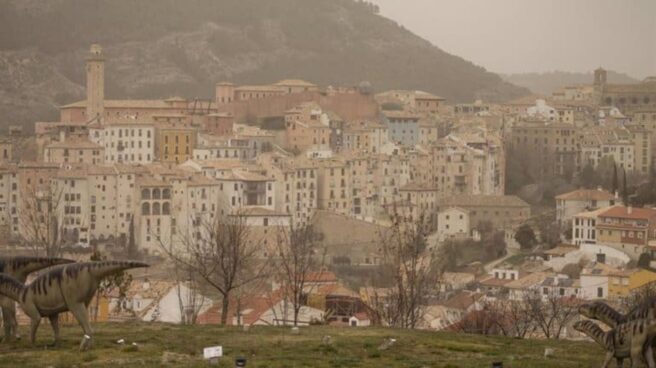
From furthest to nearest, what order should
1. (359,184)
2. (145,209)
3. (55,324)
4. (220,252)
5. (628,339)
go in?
(359,184), (145,209), (220,252), (55,324), (628,339)

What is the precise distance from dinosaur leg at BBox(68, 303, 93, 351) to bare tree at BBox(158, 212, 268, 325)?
16.0ft

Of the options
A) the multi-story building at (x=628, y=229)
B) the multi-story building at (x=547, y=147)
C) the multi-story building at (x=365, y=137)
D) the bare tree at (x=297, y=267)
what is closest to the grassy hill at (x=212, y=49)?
the multi-story building at (x=365, y=137)

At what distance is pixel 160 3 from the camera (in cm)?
7862

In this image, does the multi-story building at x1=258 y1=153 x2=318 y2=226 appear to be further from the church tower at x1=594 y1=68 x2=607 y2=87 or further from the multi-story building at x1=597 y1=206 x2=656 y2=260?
the church tower at x1=594 y1=68 x2=607 y2=87

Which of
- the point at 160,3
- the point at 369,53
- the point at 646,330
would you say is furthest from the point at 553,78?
the point at 646,330

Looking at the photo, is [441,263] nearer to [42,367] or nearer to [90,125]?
[90,125]

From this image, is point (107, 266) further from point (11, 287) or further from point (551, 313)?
point (551, 313)

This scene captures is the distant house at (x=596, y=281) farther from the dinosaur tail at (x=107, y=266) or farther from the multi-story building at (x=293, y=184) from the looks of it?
the dinosaur tail at (x=107, y=266)

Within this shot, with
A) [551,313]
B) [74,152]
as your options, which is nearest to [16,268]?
[551,313]

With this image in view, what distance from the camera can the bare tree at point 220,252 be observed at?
1766cm

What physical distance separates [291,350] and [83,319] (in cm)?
130

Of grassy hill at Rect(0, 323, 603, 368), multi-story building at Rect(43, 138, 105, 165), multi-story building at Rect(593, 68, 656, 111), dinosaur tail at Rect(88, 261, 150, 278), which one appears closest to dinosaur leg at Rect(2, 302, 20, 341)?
grassy hill at Rect(0, 323, 603, 368)

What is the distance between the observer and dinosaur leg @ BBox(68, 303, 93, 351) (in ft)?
31.8

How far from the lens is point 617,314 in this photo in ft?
30.2
